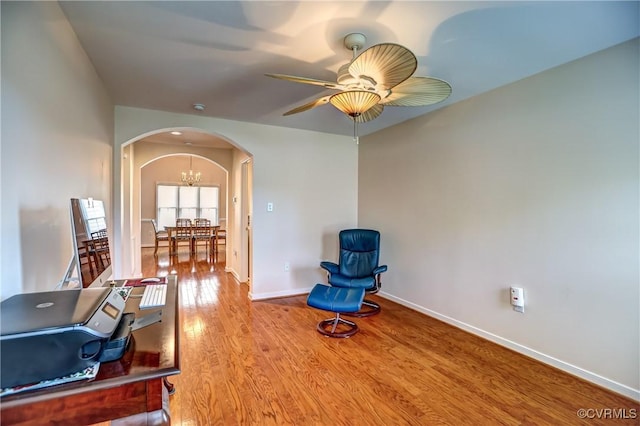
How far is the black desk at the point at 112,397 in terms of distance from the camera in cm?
77

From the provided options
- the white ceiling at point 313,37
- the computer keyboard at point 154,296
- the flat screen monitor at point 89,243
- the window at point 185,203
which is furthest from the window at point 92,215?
the window at point 185,203

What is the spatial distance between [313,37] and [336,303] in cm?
220

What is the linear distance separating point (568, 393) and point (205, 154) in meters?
5.84

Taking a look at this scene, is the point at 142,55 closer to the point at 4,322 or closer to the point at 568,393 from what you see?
the point at 4,322

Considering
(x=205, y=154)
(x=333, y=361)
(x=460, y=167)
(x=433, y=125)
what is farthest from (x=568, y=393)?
(x=205, y=154)

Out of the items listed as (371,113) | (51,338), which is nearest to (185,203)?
(371,113)

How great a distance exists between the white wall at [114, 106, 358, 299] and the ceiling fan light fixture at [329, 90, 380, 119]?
219 centimetres

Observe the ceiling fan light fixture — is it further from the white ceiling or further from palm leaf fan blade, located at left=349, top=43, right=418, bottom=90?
the white ceiling

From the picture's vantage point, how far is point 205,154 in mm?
5777

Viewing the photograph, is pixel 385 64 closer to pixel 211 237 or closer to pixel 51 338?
pixel 51 338

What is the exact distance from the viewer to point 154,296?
1.60 metres

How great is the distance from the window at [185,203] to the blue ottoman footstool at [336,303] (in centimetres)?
725

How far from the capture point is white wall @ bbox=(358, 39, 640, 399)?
2.04 m

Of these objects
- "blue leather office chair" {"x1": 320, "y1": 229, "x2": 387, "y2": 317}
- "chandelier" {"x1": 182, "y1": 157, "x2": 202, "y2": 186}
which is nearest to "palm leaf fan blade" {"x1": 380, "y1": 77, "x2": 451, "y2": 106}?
"blue leather office chair" {"x1": 320, "y1": 229, "x2": 387, "y2": 317}
